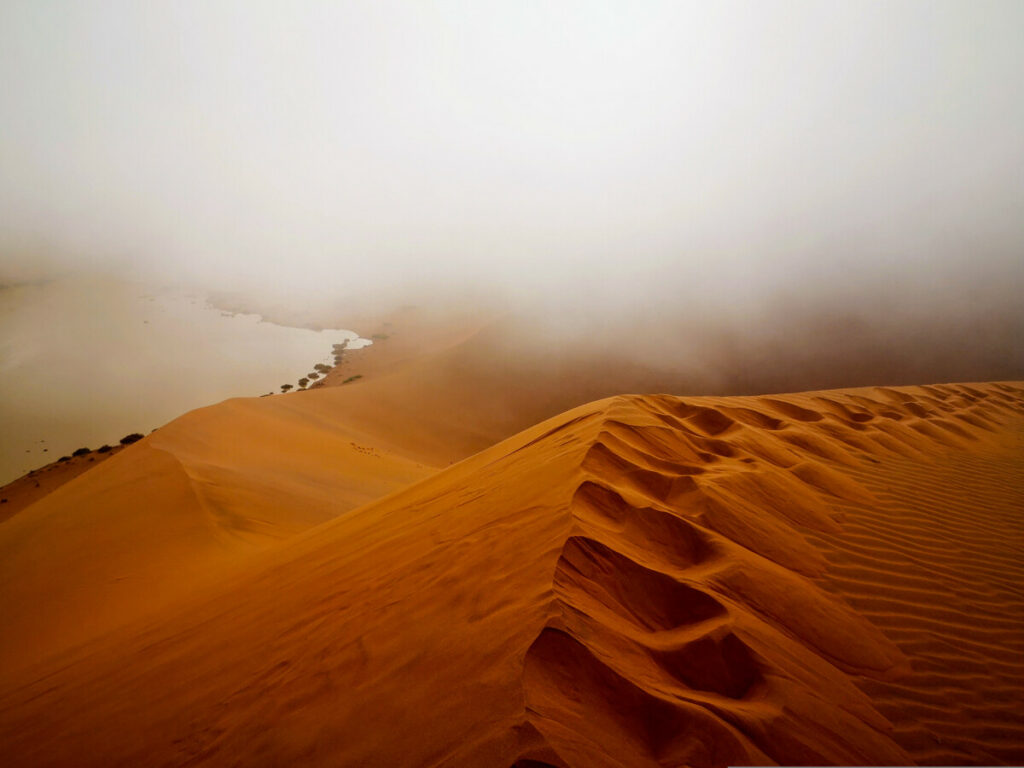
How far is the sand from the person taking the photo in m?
1.58

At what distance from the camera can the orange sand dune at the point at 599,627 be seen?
1.57m

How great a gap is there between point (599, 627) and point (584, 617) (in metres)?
0.06

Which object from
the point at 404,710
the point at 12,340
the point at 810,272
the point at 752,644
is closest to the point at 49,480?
the point at 404,710

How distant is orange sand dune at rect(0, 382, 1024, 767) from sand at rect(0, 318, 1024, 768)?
0.01m

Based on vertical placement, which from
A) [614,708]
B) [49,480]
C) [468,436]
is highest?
[49,480]

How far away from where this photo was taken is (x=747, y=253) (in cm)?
2623

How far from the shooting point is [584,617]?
1857 millimetres

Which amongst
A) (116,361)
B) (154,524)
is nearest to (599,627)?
(154,524)

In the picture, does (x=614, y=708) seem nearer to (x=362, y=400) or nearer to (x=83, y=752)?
(x=83, y=752)

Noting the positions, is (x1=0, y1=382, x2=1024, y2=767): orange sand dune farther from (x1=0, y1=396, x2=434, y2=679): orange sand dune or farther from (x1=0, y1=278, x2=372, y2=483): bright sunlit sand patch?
(x1=0, y1=278, x2=372, y2=483): bright sunlit sand patch

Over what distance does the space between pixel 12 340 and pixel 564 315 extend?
29.3 m

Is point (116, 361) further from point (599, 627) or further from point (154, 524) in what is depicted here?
point (599, 627)

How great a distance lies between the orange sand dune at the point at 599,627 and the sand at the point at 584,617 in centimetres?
1

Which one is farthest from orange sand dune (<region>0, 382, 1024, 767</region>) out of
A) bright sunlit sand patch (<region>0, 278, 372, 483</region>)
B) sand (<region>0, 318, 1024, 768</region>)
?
bright sunlit sand patch (<region>0, 278, 372, 483</region>)
